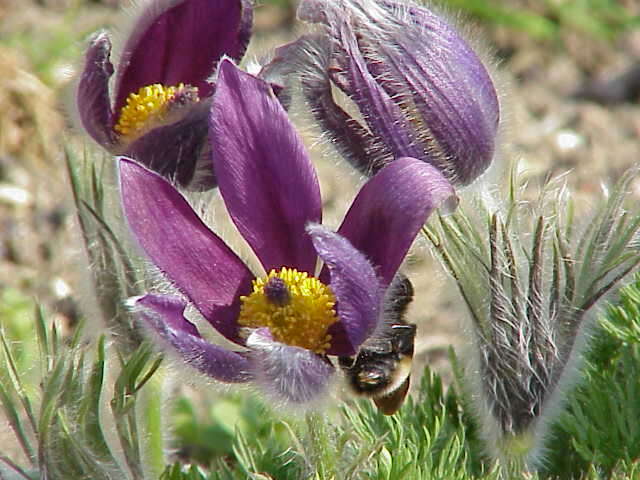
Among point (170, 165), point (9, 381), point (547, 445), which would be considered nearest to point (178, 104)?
point (170, 165)

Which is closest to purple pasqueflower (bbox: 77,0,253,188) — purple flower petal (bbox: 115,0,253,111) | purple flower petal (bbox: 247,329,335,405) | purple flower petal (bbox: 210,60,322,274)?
purple flower petal (bbox: 115,0,253,111)

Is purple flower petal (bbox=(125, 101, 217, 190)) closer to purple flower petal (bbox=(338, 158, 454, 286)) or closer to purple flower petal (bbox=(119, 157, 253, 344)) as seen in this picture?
purple flower petal (bbox=(119, 157, 253, 344))

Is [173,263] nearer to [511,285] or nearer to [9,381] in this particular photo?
[9,381]

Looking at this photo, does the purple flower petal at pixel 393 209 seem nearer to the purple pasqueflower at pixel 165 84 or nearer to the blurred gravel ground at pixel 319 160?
the purple pasqueflower at pixel 165 84

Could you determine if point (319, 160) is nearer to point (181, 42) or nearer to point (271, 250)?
point (181, 42)

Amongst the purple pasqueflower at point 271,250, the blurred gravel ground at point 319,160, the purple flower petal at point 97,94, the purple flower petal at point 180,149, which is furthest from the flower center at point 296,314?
the blurred gravel ground at point 319,160
